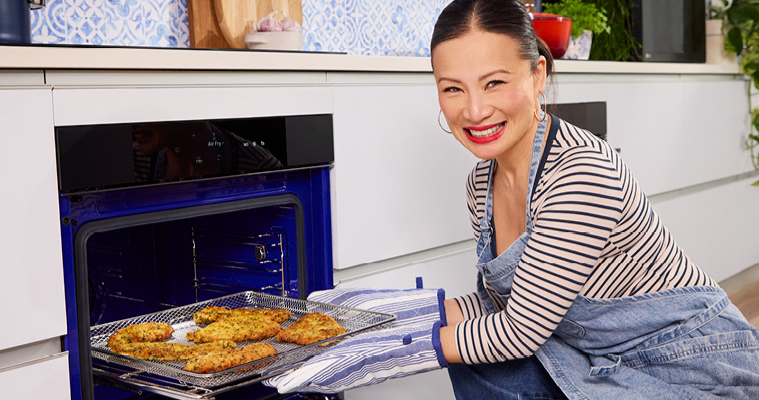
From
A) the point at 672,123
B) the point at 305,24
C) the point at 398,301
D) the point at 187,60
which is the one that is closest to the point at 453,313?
the point at 398,301

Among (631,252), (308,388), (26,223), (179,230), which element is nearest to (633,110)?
(631,252)

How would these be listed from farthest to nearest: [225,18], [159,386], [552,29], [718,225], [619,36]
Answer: [718,225] → [619,36] → [552,29] → [225,18] → [159,386]

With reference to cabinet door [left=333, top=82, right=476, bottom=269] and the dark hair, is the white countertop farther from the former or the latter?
the dark hair

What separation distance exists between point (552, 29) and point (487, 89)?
1181 mm

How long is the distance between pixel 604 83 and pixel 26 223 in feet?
5.68

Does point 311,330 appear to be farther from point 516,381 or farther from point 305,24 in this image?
point 305,24

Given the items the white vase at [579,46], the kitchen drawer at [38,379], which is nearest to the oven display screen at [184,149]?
the kitchen drawer at [38,379]

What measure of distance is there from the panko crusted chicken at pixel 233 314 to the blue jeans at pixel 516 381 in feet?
1.13

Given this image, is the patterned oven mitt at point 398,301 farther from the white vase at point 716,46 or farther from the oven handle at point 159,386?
the white vase at point 716,46

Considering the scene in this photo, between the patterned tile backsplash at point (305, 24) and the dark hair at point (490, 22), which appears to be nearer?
the dark hair at point (490, 22)

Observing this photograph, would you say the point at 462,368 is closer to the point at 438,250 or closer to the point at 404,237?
the point at 404,237

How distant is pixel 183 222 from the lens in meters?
1.58

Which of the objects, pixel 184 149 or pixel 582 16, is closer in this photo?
pixel 184 149

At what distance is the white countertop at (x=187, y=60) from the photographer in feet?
3.20
